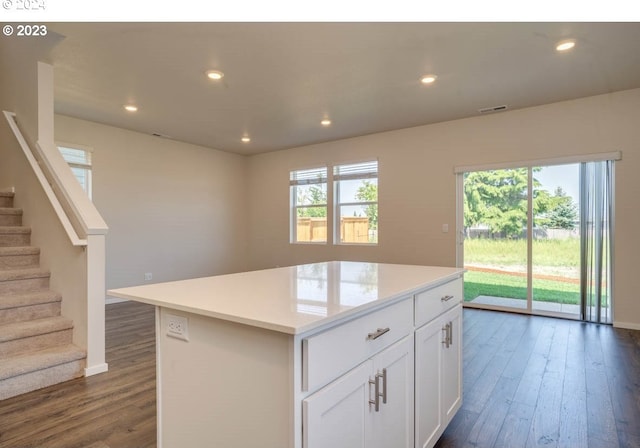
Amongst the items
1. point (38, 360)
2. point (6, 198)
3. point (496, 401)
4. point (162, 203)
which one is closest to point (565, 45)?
point (496, 401)

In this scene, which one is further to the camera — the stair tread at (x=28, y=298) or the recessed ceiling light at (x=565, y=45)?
the recessed ceiling light at (x=565, y=45)

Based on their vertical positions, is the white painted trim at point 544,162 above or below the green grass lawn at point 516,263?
above

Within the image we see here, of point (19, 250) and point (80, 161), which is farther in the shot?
point (80, 161)

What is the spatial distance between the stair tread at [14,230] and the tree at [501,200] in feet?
17.0

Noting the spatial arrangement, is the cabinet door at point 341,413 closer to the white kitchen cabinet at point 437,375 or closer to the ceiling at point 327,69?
the white kitchen cabinet at point 437,375

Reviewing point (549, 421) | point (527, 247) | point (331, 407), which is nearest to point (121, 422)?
point (331, 407)

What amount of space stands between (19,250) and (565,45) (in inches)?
196

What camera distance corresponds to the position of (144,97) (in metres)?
4.12

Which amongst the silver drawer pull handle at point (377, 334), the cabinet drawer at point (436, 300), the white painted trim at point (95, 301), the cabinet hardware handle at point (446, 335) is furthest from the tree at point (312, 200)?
the silver drawer pull handle at point (377, 334)

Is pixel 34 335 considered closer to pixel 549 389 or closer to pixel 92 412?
pixel 92 412

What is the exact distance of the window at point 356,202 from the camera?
19.4 ft

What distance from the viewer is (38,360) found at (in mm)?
2463

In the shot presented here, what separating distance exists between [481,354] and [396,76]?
9.16 ft
